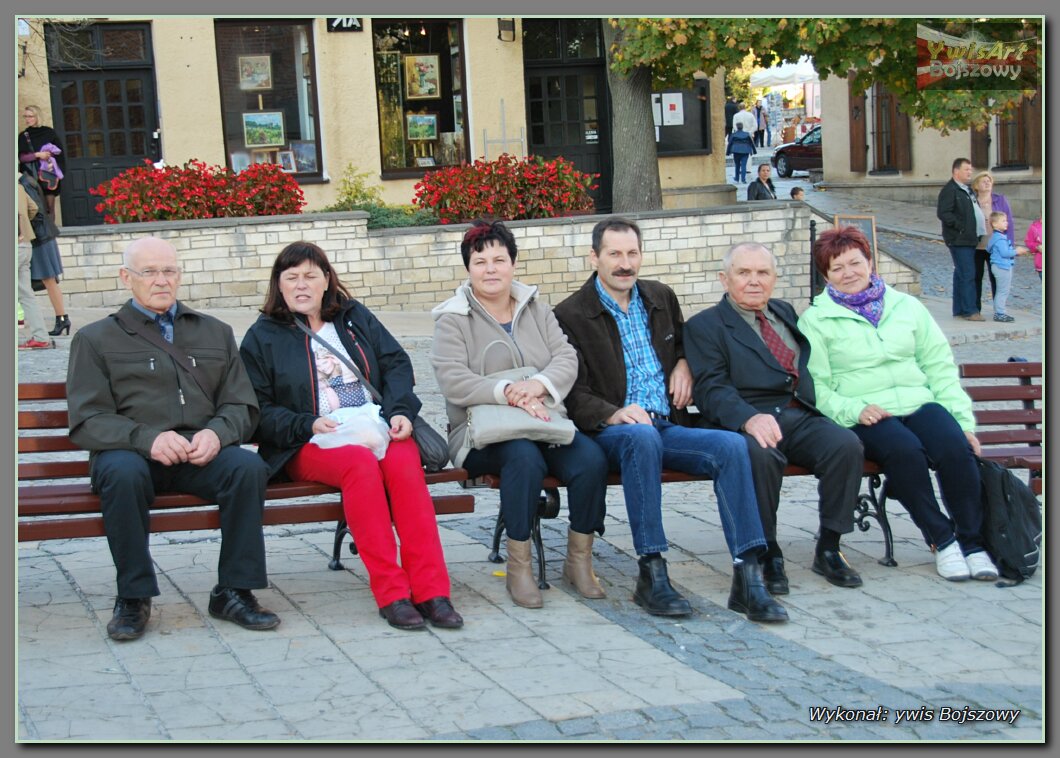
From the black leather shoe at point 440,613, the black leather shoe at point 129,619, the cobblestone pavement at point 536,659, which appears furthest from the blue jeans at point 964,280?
the black leather shoe at point 129,619

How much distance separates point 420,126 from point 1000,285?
8.82m

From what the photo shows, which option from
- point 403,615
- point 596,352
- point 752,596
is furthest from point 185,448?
point 752,596

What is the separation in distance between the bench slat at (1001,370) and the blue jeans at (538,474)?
214cm

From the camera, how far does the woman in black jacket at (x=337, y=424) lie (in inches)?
206

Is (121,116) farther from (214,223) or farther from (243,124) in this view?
(214,223)

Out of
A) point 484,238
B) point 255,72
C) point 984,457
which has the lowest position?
point 984,457

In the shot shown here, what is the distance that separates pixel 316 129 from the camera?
1923 cm

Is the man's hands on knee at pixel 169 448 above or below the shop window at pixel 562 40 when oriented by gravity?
below

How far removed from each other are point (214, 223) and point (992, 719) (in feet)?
38.8

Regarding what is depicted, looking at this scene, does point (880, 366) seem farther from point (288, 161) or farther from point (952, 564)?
point (288, 161)

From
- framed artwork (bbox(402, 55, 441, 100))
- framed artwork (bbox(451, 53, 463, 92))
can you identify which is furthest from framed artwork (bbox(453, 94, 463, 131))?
framed artwork (bbox(402, 55, 441, 100))

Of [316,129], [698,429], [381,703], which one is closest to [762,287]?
[698,429]

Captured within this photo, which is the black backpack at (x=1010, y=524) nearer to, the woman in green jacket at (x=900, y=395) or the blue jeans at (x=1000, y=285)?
the woman in green jacket at (x=900, y=395)

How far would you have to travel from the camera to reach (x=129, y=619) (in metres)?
5.07
